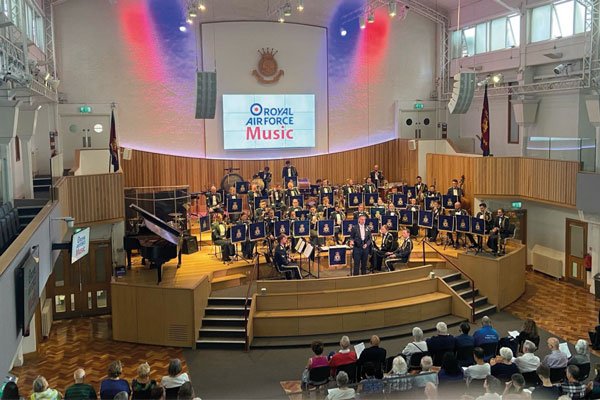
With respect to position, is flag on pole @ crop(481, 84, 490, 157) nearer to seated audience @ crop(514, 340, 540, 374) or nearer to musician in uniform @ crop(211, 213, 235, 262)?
musician in uniform @ crop(211, 213, 235, 262)

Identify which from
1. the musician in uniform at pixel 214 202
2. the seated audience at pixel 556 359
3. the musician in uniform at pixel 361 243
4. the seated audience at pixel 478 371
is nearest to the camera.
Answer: the seated audience at pixel 478 371

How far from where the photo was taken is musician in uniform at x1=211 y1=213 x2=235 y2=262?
16078mm

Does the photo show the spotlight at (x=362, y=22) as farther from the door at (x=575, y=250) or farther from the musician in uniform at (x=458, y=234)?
the door at (x=575, y=250)

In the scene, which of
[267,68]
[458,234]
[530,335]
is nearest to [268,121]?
[267,68]

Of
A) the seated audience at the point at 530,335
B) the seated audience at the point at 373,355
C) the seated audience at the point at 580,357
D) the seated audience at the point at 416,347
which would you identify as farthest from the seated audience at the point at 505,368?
the seated audience at the point at 530,335

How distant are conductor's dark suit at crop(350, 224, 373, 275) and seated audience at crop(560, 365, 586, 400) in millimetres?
7434

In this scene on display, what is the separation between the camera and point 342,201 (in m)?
21.3

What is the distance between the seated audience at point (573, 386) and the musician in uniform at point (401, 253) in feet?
25.4

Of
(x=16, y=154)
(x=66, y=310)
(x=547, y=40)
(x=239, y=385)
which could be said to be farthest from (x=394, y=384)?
(x=547, y=40)

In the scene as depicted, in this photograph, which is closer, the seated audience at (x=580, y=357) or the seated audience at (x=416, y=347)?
the seated audience at (x=580, y=357)

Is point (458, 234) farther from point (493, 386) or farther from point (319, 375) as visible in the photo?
point (493, 386)

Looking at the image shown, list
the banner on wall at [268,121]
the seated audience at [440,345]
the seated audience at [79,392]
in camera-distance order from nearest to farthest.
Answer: the seated audience at [79,392] < the seated audience at [440,345] < the banner on wall at [268,121]

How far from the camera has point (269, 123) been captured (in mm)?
23812

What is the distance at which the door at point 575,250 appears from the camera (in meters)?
18.0
